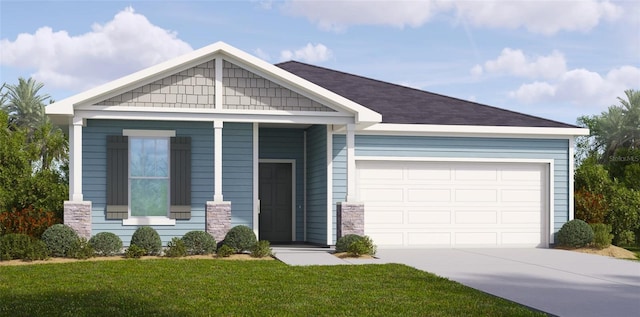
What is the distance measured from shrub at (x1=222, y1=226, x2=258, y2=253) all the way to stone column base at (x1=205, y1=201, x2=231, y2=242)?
11.8 inches

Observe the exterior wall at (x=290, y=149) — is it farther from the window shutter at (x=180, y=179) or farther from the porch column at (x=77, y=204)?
the porch column at (x=77, y=204)

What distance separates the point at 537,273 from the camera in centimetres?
1397

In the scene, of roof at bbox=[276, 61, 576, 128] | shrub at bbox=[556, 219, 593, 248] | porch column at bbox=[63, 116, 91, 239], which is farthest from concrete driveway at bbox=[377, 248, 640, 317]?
porch column at bbox=[63, 116, 91, 239]

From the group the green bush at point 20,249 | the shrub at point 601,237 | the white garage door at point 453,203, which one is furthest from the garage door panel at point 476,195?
the green bush at point 20,249

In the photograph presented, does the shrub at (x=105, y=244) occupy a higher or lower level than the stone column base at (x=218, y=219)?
lower

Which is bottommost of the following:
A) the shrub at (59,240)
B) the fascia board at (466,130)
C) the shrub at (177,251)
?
the shrub at (177,251)

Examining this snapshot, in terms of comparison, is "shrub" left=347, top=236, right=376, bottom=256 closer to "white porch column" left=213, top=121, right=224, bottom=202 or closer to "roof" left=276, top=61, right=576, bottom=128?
"white porch column" left=213, top=121, right=224, bottom=202

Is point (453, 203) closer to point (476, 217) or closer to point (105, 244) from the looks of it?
point (476, 217)

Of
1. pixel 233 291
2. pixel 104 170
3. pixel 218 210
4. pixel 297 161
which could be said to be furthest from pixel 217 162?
pixel 233 291

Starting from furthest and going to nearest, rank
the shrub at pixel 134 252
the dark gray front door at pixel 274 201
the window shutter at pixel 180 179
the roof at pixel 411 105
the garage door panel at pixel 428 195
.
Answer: the dark gray front door at pixel 274 201, the roof at pixel 411 105, the garage door panel at pixel 428 195, the window shutter at pixel 180 179, the shrub at pixel 134 252

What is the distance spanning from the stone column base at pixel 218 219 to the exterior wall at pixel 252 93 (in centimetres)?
208

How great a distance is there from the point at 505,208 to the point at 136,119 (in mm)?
9120

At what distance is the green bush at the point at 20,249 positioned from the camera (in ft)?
51.0

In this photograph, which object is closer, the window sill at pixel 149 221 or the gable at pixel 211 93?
the gable at pixel 211 93
